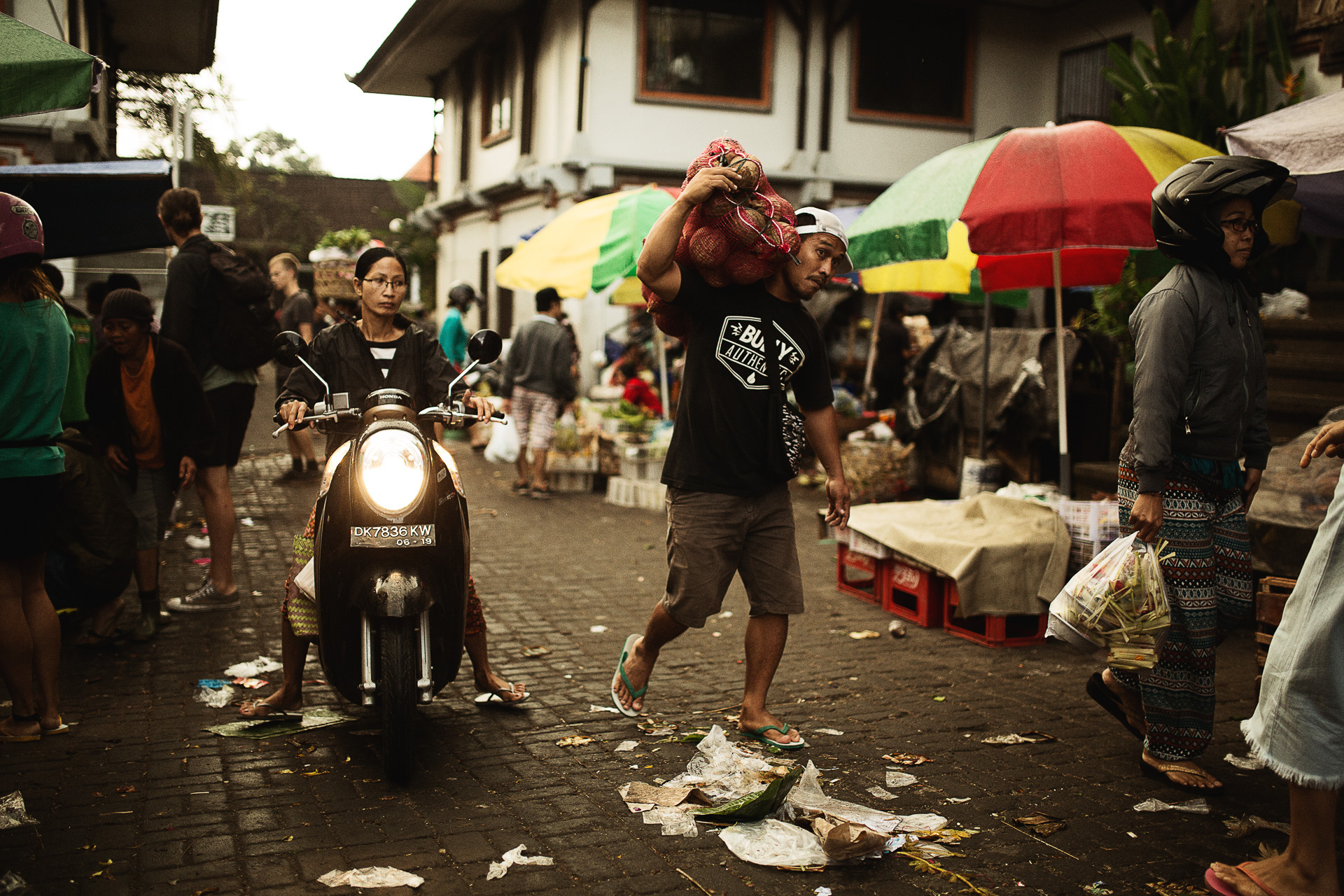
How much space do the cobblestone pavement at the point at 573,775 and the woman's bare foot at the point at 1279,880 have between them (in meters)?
0.17

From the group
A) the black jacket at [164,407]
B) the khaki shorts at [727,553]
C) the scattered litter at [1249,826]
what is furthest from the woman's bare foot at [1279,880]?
the black jacket at [164,407]

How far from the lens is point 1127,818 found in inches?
149

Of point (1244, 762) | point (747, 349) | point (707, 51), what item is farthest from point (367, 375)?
point (707, 51)

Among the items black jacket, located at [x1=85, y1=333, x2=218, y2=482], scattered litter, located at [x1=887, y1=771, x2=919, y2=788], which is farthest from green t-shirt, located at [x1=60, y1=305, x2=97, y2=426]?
scattered litter, located at [x1=887, y1=771, x2=919, y2=788]

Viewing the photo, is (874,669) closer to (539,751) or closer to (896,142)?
(539,751)

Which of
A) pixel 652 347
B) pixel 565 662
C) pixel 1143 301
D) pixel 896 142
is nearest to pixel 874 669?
pixel 565 662

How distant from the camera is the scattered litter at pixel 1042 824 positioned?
12.0 ft

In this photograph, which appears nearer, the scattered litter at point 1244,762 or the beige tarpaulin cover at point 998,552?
the scattered litter at point 1244,762

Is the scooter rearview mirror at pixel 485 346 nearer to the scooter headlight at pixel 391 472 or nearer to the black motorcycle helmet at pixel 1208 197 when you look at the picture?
the scooter headlight at pixel 391 472

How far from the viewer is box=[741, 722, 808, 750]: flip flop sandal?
436 cm

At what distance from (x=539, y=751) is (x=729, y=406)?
4.98 feet

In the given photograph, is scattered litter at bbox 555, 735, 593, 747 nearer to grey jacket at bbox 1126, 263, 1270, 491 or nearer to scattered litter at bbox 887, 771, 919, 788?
scattered litter at bbox 887, 771, 919, 788

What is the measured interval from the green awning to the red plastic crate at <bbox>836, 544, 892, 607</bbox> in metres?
4.94

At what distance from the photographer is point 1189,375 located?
404 cm
